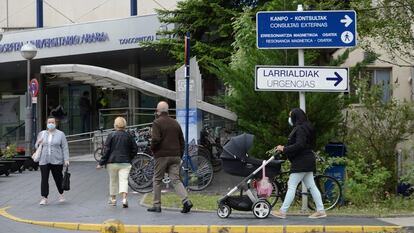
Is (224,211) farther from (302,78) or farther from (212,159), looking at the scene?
(212,159)

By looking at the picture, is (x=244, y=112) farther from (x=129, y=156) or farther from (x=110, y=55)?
(x=110, y=55)

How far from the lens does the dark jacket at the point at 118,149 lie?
12.2 meters

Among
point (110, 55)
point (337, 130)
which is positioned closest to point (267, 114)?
point (337, 130)

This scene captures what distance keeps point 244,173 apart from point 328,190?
1.77 m

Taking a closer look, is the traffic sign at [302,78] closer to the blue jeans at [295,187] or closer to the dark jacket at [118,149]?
the blue jeans at [295,187]

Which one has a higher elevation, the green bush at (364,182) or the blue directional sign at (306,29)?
the blue directional sign at (306,29)

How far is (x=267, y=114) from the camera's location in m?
13.9

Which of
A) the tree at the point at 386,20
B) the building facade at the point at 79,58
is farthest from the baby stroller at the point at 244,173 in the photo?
the building facade at the point at 79,58

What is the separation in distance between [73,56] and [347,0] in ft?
43.9

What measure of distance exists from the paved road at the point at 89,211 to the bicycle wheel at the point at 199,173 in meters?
0.30

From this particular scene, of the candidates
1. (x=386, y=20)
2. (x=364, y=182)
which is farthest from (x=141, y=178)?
(x=386, y=20)

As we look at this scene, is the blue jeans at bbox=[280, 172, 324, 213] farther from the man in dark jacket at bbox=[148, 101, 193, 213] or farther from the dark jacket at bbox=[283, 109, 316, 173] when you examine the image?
the man in dark jacket at bbox=[148, 101, 193, 213]

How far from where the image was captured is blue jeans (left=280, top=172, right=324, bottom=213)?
1034 centimetres

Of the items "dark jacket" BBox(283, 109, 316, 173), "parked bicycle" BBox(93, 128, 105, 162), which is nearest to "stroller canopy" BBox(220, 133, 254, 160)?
"dark jacket" BBox(283, 109, 316, 173)
